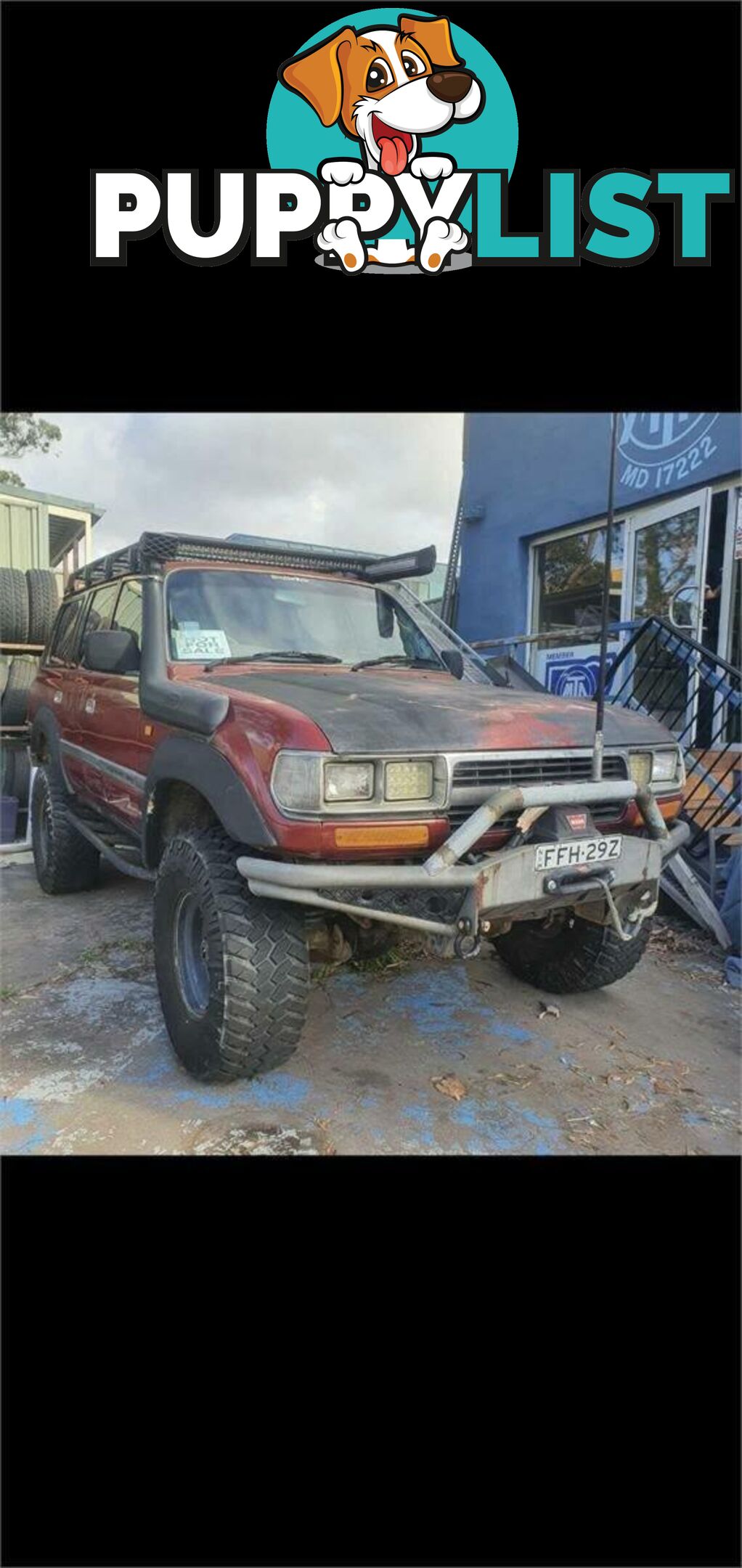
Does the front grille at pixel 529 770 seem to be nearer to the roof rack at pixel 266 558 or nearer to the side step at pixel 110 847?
the roof rack at pixel 266 558

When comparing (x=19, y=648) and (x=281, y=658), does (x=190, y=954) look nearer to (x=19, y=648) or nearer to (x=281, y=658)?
(x=281, y=658)

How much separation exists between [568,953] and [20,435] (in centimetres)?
1130

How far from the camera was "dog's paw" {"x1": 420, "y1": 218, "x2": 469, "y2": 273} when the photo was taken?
4.22 metres

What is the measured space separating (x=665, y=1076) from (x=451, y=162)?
4427 millimetres

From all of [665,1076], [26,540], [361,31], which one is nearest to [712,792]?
[665,1076]

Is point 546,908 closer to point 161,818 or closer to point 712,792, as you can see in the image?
point 161,818

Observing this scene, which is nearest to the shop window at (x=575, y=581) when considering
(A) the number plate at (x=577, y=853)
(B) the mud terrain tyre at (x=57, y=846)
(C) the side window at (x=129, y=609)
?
(C) the side window at (x=129, y=609)

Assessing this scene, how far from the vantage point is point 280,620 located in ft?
12.0

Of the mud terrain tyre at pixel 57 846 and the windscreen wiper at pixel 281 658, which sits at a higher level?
the windscreen wiper at pixel 281 658

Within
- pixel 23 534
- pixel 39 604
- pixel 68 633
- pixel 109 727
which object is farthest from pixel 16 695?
pixel 109 727

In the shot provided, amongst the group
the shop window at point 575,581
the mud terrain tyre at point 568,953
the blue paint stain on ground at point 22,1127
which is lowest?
the blue paint stain on ground at point 22,1127

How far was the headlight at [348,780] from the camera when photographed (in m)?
2.34

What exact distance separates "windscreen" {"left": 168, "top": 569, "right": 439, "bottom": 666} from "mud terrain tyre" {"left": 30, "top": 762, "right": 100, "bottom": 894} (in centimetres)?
214

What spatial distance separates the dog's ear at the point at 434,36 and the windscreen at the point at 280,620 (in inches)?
93.5
